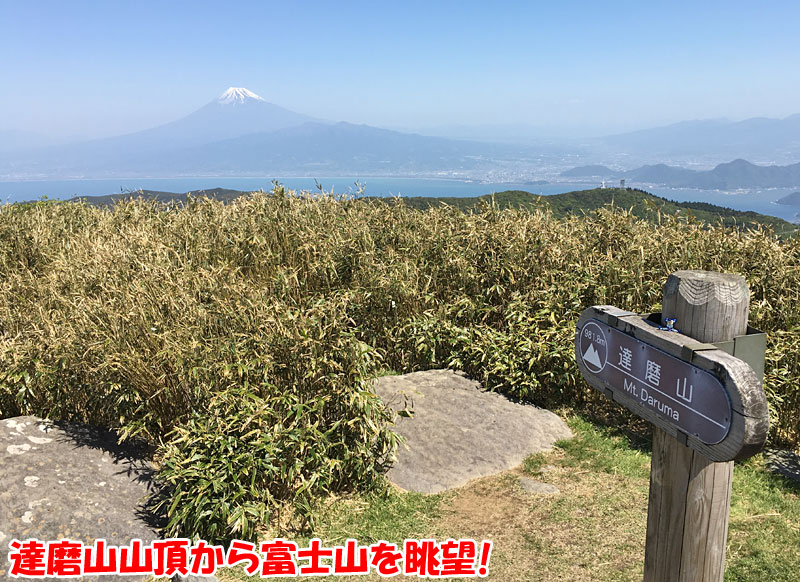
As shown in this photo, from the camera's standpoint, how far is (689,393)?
1.84 metres

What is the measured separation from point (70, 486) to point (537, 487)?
349 centimetres

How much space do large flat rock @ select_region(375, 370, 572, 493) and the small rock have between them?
0.26 metres

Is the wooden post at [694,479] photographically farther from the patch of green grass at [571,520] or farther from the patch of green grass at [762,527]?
the patch of green grass at [762,527]

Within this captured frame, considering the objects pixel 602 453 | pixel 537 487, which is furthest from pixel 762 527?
pixel 537 487

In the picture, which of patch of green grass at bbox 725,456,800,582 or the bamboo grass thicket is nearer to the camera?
patch of green grass at bbox 725,456,800,582

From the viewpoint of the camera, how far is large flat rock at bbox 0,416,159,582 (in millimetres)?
3605

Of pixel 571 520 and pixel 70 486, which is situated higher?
pixel 70 486

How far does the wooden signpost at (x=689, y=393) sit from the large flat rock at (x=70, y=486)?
10.2ft

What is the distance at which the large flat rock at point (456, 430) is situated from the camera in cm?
491

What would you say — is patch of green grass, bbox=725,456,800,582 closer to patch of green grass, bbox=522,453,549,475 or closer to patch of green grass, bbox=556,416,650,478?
patch of green grass, bbox=556,416,650,478

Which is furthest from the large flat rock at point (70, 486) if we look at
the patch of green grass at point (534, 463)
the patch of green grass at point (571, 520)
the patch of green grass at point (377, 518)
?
the patch of green grass at point (534, 463)

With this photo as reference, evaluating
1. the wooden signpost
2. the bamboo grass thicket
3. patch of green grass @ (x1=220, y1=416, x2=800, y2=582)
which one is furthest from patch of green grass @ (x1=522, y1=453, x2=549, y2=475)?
the wooden signpost

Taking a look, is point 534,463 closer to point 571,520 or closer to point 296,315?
point 571,520

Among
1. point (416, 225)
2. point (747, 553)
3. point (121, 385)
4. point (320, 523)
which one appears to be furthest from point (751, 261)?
point (121, 385)
